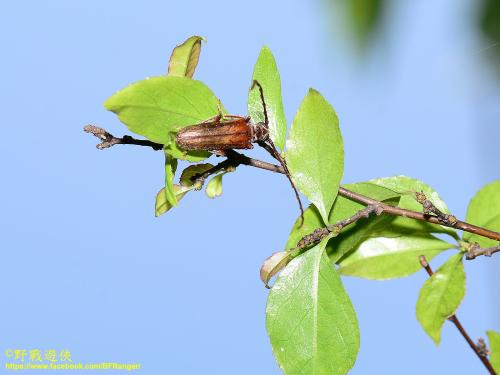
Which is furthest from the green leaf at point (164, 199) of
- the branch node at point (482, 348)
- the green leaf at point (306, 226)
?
the branch node at point (482, 348)

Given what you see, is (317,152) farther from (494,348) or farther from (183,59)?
→ (494,348)

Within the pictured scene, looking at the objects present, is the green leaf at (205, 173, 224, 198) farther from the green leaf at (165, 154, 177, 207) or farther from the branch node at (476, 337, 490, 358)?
the branch node at (476, 337, 490, 358)

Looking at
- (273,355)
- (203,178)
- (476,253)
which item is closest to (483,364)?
(476,253)

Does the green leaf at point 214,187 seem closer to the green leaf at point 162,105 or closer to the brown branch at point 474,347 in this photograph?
the green leaf at point 162,105

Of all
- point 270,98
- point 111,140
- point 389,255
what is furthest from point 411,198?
point 111,140

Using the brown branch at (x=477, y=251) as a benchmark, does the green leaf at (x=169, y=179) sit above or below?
above

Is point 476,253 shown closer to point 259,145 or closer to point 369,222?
point 369,222
